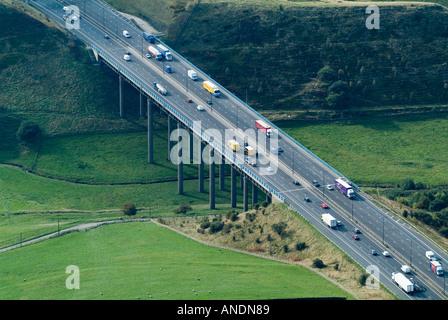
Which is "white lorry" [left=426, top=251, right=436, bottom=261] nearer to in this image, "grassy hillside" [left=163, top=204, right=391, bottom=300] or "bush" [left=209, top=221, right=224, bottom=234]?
"grassy hillside" [left=163, top=204, right=391, bottom=300]

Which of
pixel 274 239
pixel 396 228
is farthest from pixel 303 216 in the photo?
pixel 396 228

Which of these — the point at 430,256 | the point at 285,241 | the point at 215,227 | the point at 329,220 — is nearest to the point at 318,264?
the point at 285,241

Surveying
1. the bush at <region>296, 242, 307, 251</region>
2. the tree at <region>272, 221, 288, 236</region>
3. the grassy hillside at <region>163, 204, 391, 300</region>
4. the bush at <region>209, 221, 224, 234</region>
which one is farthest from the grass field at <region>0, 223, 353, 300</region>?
the tree at <region>272, 221, 288, 236</region>

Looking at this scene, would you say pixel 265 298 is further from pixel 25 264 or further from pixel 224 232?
pixel 25 264

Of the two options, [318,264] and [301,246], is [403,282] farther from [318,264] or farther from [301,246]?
[301,246]

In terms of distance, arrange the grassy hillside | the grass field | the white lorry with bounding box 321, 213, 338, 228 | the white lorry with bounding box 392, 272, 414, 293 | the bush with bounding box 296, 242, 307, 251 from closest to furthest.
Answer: the white lorry with bounding box 392, 272, 414, 293
the grass field
the grassy hillside
the bush with bounding box 296, 242, 307, 251
the white lorry with bounding box 321, 213, 338, 228

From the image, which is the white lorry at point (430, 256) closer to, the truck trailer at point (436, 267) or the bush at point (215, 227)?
the truck trailer at point (436, 267)
